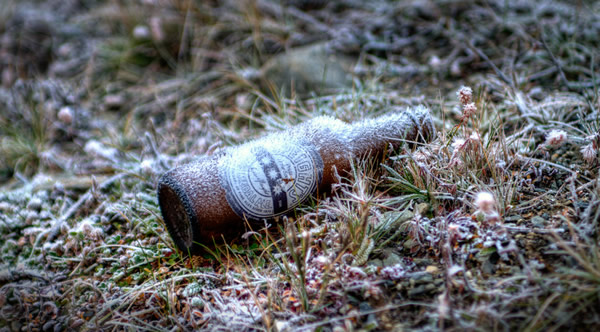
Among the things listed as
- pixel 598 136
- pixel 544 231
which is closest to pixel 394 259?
pixel 544 231

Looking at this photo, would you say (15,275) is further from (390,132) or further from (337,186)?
(390,132)

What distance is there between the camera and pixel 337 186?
1.70m

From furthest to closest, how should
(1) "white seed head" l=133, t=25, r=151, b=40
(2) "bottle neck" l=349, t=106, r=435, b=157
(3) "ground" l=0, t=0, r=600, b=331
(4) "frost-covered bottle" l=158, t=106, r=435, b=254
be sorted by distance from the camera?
(1) "white seed head" l=133, t=25, r=151, b=40
(2) "bottle neck" l=349, t=106, r=435, b=157
(4) "frost-covered bottle" l=158, t=106, r=435, b=254
(3) "ground" l=0, t=0, r=600, b=331

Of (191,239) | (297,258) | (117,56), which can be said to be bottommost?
(191,239)

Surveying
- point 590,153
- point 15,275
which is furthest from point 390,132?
point 15,275

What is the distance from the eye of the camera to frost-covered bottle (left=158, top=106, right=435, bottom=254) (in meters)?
1.65

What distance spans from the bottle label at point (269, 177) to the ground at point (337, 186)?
9cm

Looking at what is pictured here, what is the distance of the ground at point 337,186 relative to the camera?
1374 mm

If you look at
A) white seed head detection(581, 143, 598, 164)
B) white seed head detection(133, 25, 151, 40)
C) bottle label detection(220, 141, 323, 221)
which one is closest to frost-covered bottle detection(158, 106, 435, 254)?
bottle label detection(220, 141, 323, 221)

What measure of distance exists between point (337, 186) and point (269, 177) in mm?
268

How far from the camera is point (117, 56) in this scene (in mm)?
3773

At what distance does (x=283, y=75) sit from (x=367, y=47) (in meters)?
0.68

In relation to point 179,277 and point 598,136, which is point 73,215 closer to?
point 179,277

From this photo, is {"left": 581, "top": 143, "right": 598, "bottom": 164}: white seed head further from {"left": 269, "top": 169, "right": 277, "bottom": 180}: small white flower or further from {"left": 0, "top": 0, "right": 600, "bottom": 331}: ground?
{"left": 269, "top": 169, "right": 277, "bottom": 180}: small white flower
